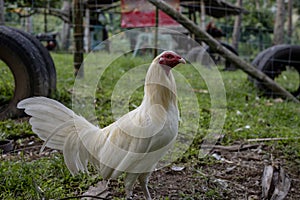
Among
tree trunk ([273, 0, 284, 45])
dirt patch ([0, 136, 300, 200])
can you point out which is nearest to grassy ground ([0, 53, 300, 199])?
dirt patch ([0, 136, 300, 200])

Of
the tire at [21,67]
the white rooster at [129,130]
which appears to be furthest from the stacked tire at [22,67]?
the white rooster at [129,130]

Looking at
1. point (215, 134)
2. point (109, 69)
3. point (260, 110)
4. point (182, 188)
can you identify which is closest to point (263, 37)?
point (109, 69)

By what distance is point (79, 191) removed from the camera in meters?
2.89

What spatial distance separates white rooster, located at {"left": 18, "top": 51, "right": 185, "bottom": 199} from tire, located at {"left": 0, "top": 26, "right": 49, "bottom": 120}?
2273mm

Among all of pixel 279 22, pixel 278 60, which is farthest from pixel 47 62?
pixel 279 22

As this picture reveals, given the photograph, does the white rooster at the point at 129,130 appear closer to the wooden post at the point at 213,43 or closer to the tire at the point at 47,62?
the tire at the point at 47,62

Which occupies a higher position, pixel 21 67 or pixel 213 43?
pixel 213 43

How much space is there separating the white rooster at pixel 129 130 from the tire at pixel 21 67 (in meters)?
2.27

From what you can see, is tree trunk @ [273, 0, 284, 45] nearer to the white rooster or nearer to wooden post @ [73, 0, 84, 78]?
wooden post @ [73, 0, 84, 78]

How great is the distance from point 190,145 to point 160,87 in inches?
73.1

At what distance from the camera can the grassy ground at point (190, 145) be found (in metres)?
2.89

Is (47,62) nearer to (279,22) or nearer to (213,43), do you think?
(213,43)

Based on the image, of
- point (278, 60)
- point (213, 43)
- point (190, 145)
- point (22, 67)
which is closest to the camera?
point (190, 145)

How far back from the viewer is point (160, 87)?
2.33m
